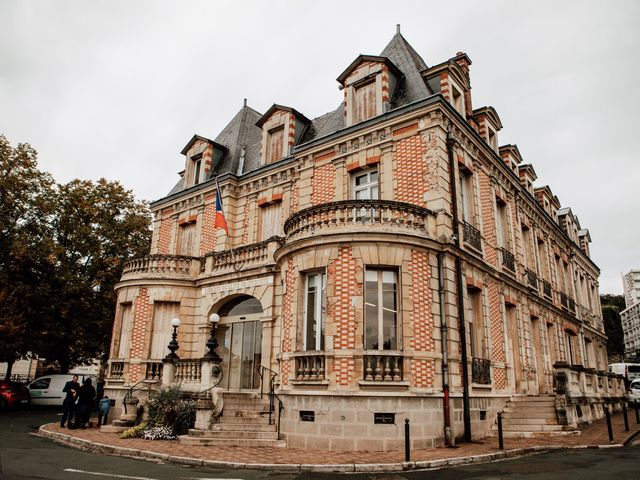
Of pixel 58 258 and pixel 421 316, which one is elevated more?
pixel 58 258

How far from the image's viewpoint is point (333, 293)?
37.8 feet

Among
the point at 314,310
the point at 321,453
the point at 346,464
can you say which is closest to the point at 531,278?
the point at 314,310

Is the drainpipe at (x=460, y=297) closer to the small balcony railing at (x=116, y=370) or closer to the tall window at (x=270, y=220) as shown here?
the tall window at (x=270, y=220)

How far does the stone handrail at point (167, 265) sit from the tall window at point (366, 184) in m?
6.79

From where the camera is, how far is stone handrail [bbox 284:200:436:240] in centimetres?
1193

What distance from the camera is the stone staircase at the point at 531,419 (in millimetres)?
12695

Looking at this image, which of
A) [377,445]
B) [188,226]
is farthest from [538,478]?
[188,226]

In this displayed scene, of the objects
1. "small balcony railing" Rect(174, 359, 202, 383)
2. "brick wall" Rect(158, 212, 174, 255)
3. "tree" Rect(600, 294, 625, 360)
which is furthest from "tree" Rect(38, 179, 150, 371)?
"tree" Rect(600, 294, 625, 360)

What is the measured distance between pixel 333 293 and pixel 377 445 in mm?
3490

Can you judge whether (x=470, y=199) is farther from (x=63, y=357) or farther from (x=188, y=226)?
(x=63, y=357)

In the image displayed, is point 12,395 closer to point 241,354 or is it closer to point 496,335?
point 241,354

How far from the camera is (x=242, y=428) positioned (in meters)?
12.1

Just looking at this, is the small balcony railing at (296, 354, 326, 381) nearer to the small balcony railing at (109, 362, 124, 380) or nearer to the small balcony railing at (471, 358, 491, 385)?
the small balcony railing at (471, 358, 491, 385)

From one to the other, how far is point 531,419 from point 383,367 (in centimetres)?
556
